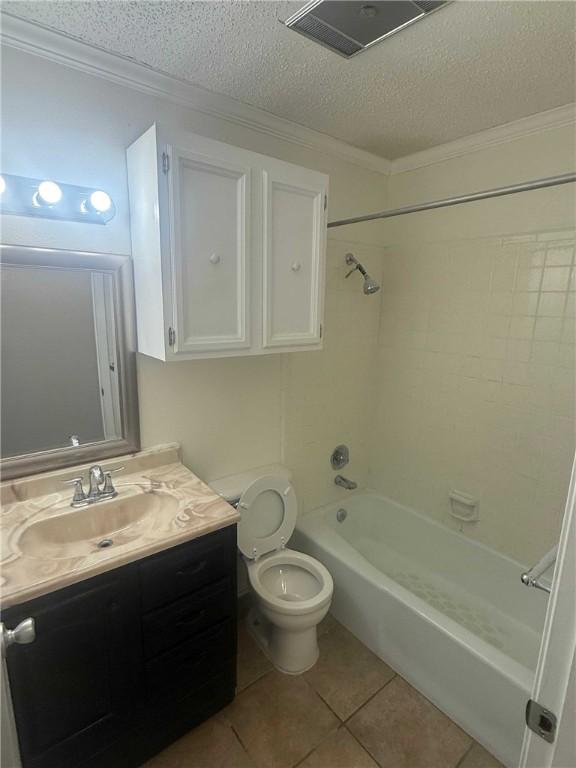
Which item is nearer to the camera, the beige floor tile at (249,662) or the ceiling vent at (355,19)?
the ceiling vent at (355,19)

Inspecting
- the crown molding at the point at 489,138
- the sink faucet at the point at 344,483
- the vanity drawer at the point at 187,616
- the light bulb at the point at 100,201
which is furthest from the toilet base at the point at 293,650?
the crown molding at the point at 489,138

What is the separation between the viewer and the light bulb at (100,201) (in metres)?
1.40

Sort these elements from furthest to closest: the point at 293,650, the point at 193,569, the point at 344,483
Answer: the point at 344,483, the point at 293,650, the point at 193,569

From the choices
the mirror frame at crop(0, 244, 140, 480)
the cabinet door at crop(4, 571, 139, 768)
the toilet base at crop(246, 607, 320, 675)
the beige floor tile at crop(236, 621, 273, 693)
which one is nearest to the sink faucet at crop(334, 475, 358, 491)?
the toilet base at crop(246, 607, 320, 675)

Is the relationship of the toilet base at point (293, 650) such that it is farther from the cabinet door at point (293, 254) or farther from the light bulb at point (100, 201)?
the light bulb at point (100, 201)

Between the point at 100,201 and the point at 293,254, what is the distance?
76 cm

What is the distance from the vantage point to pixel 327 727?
1.56 metres

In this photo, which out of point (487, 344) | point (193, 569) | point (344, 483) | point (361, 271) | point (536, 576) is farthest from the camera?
point (344, 483)

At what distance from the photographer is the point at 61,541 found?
4.48 ft

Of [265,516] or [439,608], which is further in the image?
[439,608]

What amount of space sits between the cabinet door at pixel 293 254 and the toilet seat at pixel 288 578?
108 cm

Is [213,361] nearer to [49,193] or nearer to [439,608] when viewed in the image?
[49,193]

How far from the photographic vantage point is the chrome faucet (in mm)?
1430

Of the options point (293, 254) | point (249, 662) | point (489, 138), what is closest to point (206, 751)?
point (249, 662)
